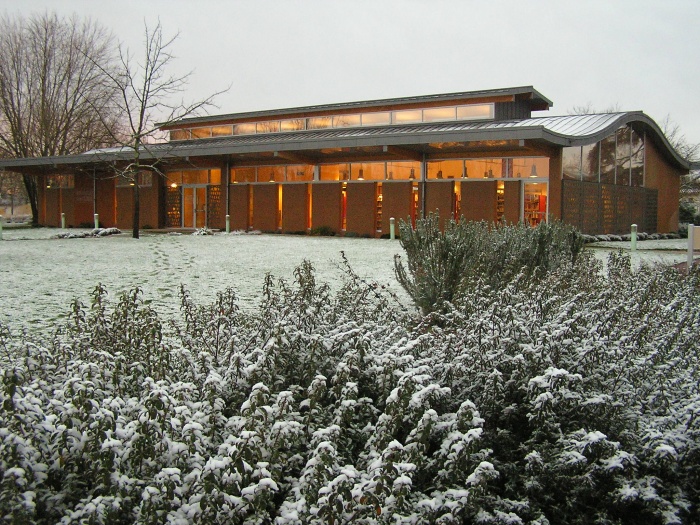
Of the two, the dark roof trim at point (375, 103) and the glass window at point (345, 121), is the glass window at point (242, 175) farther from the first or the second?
the glass window at point (345, 121)

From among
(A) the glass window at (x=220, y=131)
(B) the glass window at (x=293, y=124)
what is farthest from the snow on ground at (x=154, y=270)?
(A) the glass window at (x=220, y=131)

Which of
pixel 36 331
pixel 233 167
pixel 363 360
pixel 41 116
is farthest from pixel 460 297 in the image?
pixel 41 116

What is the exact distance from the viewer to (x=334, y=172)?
28.7 m

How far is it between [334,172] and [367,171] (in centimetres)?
177

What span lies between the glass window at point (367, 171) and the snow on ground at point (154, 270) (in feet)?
26.6

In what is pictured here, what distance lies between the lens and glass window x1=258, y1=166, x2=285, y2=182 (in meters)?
30.0

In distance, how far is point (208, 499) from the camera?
2.52 m

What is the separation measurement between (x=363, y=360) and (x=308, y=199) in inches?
1017

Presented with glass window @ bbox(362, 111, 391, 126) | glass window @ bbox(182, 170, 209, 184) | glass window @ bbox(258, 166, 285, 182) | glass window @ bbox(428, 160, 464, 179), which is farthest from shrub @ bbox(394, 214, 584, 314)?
glass window @ bbox(182, 170, 209, 184)

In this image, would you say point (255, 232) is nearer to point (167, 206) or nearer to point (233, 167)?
point (233, 167)

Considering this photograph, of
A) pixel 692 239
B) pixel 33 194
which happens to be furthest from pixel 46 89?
pixel 692 239

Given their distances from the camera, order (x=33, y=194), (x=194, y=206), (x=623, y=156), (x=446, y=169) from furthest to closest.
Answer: (x=33, y=194), (x=194, y=206), (x=623, y=156), (x=446, y=169)

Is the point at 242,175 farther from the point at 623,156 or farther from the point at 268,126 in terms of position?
the point at 623,156

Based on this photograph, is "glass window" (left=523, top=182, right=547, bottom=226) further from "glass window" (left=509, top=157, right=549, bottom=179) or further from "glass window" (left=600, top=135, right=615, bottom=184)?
"glass window" (left=600, top=135, right=615, bottom=184)
